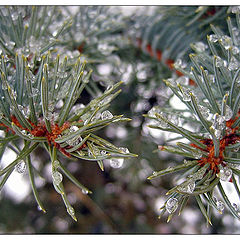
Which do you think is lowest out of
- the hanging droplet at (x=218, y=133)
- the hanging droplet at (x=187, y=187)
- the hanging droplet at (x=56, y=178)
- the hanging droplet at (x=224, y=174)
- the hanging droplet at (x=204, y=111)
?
the hanging droplet at (x=224, y=174)

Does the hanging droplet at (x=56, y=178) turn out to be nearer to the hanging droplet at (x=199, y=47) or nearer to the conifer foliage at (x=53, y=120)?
the conifer foliage at (x=53, y=120)

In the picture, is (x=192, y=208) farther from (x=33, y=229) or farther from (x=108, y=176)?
(x=33, y=229)

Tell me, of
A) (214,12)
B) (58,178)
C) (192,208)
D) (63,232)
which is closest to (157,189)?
(192,208)

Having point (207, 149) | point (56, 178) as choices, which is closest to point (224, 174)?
point (207, 149)

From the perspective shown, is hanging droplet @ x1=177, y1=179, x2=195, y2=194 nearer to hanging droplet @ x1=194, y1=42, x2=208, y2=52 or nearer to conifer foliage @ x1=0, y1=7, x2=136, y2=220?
conifer foliage @ x1=0, y1=7, x2=136, y2=220

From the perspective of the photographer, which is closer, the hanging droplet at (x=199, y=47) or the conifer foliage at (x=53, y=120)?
the conifer foliage at (x=53, y=120)

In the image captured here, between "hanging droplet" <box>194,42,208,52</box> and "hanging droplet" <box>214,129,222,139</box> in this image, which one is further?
"hanging droplet" <box>194,42,208,52</box>

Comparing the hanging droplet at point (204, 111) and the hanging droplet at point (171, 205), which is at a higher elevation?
the hanging droplet at point (204, 111)

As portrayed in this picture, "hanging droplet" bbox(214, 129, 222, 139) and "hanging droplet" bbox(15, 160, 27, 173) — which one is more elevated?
"hanging droplet" bbox(15, 160, 27, 173)

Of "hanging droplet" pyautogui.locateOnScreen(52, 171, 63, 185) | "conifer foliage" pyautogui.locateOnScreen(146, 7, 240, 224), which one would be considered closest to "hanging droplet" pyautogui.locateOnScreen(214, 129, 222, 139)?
"conifer foliage" pyautogui.locateOnScreen(146, 7, 240, 224)

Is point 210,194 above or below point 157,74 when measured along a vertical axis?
below

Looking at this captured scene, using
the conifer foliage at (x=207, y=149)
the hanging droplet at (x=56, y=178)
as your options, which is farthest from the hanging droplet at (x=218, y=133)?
the hanging droplet at (x=56, y=178)
